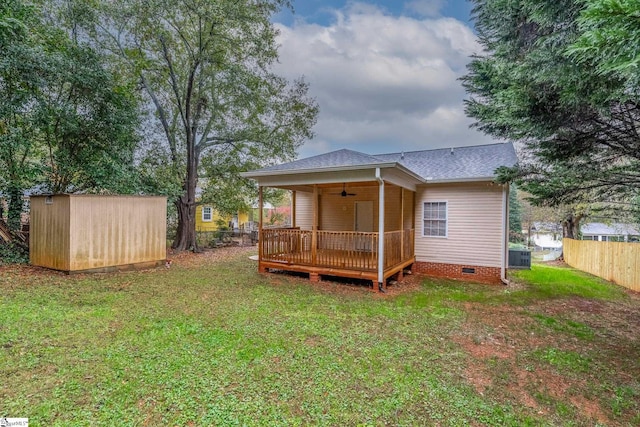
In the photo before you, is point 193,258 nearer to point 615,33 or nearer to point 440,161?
point 440,161

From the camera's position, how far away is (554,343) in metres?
4.65

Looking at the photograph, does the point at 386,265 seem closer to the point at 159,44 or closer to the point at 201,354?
the point at 201,354

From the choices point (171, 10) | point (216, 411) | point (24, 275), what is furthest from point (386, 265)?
point (171, 10)

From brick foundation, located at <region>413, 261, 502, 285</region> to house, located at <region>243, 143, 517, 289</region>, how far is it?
0.09 ft

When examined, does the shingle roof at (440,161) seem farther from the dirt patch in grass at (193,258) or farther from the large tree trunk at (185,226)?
the large tree trunk at (185,226)

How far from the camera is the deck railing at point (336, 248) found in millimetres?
7965

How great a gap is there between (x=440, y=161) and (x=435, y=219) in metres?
2.57

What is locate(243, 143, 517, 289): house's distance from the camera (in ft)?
25.8

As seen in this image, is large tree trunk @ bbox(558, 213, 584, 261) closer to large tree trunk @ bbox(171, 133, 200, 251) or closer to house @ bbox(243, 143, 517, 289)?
house @ bbox(243, 143, 517, 289)

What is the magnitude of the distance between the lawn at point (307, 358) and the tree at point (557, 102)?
287 cm

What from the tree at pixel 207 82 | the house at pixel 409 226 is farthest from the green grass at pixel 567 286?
the tree at pixel 207 82

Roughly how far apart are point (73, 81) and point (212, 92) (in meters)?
5.38

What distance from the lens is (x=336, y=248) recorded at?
9047mm

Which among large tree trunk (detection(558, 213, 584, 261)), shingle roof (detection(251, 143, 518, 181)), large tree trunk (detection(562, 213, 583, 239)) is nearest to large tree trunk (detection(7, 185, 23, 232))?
shingle roof (detection(251, 143, 518, 181))
